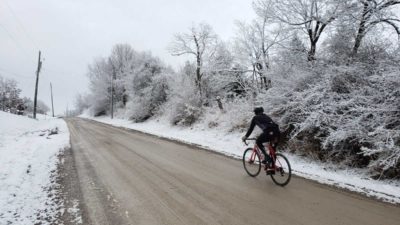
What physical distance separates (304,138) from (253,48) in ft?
33.4

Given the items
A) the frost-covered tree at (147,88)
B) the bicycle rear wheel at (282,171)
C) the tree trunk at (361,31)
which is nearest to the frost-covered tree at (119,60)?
the frost-covered tree at (147,88)

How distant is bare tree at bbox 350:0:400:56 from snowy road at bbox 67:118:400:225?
5.78 meters

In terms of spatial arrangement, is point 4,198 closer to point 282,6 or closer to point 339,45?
point 339,45

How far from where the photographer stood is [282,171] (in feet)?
21.7

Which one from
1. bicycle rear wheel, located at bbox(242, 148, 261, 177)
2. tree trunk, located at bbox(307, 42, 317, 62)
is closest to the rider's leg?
bicycle rear wheel, located at bbox(242, 148, 261, 177)

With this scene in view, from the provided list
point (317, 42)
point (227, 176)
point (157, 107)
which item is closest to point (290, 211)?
point (227, 176)

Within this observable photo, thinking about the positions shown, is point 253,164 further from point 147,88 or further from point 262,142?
point 147,88

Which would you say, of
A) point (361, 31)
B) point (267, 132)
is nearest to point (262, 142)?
point (267, 132)

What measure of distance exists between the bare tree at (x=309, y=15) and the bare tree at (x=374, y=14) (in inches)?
44.1

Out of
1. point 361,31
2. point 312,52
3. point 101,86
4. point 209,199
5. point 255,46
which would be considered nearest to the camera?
point 209,199

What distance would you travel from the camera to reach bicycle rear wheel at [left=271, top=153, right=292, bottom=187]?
6.52 meters

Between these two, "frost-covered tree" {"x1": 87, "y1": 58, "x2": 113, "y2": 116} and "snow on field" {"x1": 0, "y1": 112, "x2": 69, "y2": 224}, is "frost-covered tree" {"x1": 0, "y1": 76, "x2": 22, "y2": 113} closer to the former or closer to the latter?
"frost-covered tree" {"x1": 87, "y1": 58, "x2": 113, "y2": 116}

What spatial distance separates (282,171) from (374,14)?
20.2 ft

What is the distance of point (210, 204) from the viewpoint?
17.2 feet
